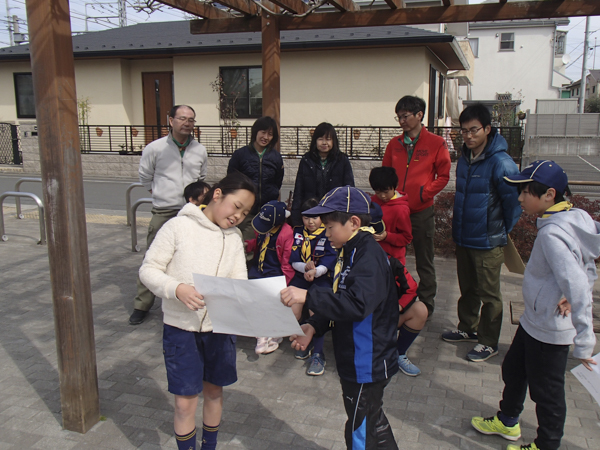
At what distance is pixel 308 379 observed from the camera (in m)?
3.90

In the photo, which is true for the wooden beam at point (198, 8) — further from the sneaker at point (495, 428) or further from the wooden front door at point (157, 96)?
the wooden front door at point (157, 96)

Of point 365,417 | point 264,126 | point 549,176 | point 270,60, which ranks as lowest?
point 365,417

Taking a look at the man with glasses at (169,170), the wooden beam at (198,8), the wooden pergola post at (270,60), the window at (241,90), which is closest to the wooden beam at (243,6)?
the wooden pergola post at (270,60)

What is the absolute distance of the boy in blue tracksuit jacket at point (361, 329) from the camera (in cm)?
238

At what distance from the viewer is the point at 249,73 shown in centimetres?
1811

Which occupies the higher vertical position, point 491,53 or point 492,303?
point 491,53

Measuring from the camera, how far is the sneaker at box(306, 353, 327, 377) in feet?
13.0

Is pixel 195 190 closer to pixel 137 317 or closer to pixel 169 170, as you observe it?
pixel 169 170

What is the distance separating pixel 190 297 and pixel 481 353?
282cm

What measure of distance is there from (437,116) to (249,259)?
16933 mm

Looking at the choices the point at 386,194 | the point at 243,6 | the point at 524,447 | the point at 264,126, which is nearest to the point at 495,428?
the point at 524,447

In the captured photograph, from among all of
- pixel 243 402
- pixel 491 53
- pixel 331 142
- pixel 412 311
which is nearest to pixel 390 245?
pixel 412 311

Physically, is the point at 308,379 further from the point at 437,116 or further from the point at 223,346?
the point at 437,116

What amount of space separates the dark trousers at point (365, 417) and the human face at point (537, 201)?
1260 mm
